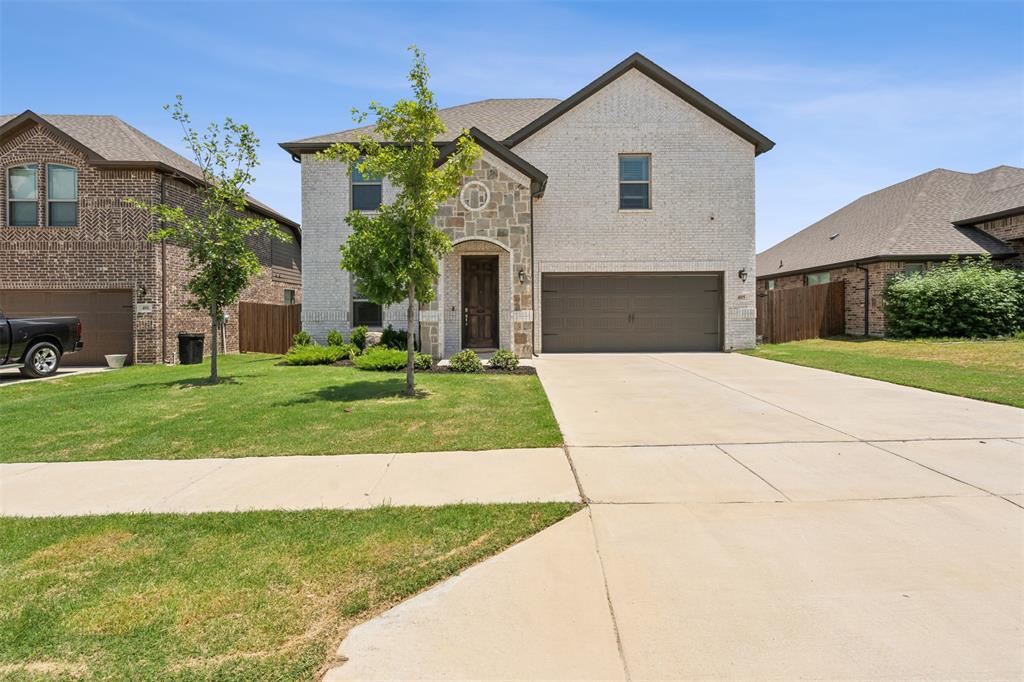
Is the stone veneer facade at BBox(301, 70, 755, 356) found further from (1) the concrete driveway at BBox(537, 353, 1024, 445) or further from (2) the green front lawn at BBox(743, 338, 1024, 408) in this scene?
(1) the concrete driveway at BBox(537, 353, 1024, 445)

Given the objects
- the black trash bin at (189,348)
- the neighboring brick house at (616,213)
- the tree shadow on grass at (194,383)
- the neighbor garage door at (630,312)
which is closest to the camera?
the tree shadow on grass at (194,383)

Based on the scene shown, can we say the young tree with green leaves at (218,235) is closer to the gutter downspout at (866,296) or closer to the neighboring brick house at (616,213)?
the neighboring brick house at (616,213)

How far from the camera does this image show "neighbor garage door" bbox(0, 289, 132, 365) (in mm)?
16531

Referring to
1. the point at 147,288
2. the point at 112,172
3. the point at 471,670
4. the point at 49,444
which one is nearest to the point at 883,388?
the point at 471,670

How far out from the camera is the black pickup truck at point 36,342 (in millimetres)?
12922

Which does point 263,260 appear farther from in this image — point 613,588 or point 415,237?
point 613,588

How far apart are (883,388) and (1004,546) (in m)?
7.56

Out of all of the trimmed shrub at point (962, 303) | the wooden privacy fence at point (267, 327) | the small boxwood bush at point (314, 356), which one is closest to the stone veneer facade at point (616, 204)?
the wooden privacy fence at point (267, 327)

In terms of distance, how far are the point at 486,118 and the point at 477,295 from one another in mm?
8108

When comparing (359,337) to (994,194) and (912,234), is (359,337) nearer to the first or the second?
(912,234)

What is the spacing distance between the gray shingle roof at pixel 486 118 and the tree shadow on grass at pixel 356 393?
1036 cm

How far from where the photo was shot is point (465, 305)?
1661 cm

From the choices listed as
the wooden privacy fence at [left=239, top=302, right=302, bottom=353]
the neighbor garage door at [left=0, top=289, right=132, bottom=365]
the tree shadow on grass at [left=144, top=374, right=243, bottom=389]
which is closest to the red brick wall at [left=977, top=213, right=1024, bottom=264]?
the wooden privacy fence at [left=239, top=302, right=302, bottom=353]

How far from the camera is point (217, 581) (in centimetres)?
329
